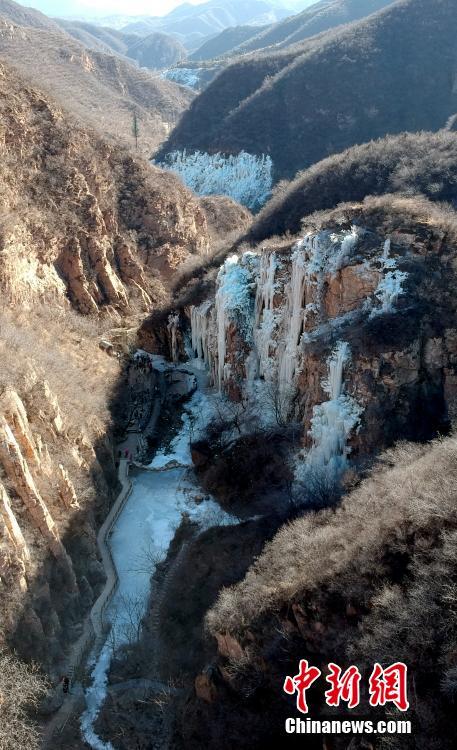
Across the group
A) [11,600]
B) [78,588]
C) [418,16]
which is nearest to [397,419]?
[78,588]

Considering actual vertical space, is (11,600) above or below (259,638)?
above

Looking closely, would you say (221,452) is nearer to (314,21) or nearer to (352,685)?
(352,685)

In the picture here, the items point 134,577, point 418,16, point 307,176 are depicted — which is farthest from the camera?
point 418,16

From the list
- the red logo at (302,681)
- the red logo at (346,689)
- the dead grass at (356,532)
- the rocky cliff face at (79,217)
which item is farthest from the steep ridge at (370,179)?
the red logo at (346,689)

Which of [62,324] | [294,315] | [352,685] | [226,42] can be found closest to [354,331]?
[294,315]

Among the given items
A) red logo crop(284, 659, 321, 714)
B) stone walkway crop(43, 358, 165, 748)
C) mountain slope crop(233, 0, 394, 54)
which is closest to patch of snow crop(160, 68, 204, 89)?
mountain slope crop(233, 0, 394, 54)

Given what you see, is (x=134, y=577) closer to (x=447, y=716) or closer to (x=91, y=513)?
(x=91, y=513)
